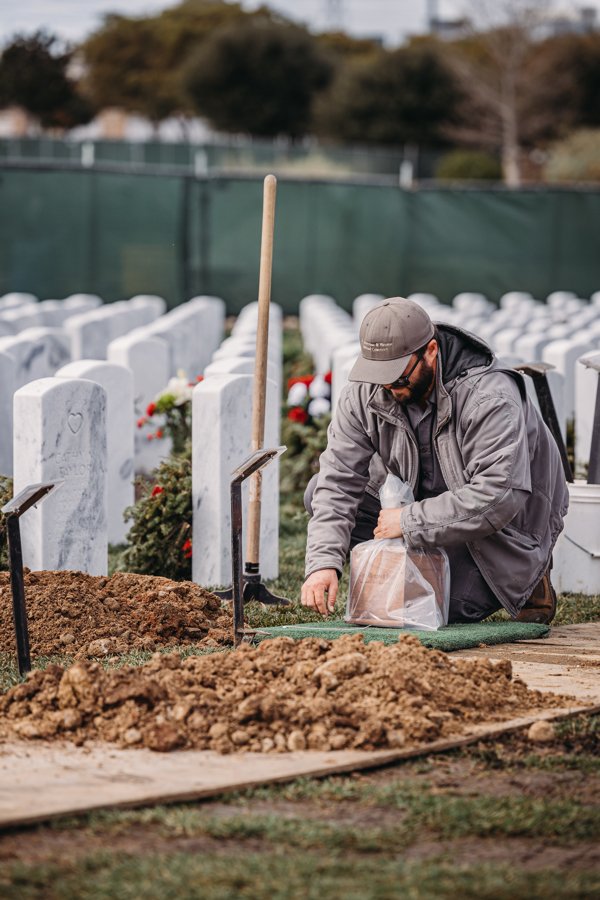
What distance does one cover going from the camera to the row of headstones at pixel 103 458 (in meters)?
6.22

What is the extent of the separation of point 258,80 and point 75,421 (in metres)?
63.3

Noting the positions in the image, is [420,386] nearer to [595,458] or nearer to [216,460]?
[216,460]

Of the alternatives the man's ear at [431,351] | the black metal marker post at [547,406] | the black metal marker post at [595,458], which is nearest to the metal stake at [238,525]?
the man's ear at [431,351]

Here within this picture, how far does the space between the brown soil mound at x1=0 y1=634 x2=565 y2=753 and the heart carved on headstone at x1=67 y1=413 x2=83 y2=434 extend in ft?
6.52

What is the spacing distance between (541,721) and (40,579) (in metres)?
2.35

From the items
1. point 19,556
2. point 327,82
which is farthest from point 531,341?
point 327,82

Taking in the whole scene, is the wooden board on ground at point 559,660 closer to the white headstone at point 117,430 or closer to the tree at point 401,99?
the white headstone at point 117,430

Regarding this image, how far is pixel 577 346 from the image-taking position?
940 centimetres

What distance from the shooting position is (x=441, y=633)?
5.27m

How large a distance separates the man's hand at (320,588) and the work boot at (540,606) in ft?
3.14

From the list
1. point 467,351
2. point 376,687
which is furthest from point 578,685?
point 467,351

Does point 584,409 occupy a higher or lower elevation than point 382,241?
lower

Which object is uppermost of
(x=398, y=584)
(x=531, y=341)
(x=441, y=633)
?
(x=531, y=341)

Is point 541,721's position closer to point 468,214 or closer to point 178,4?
point 468,214
